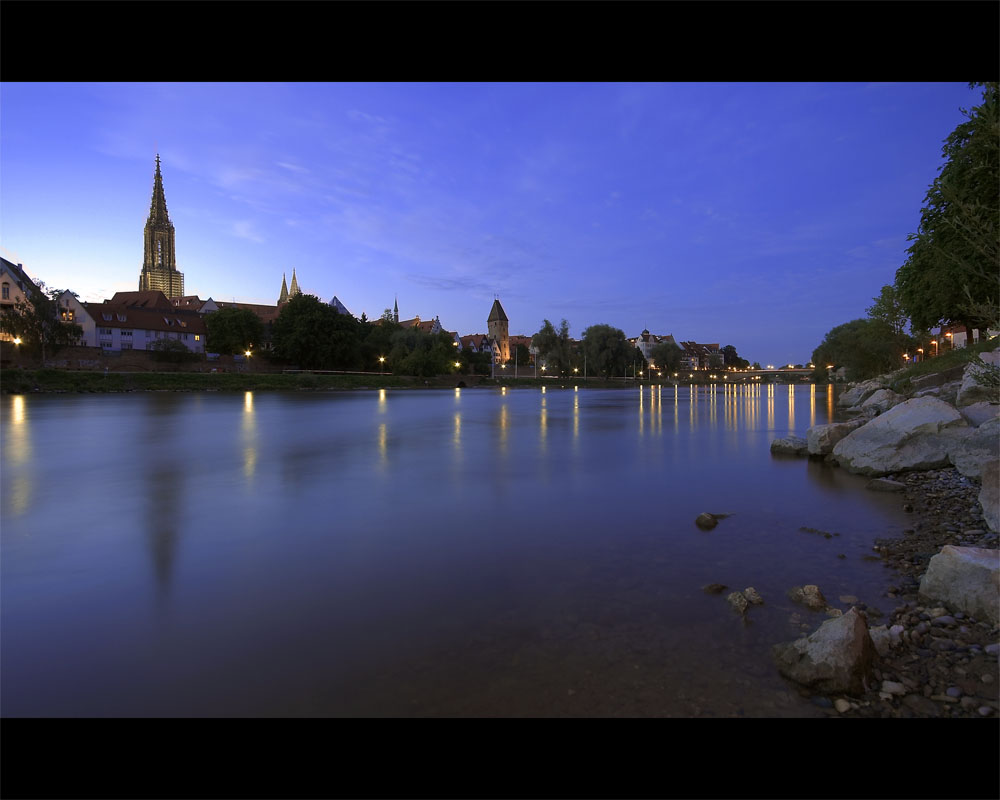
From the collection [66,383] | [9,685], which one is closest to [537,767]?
[9,685]

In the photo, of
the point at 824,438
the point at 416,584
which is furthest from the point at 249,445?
the point at 824,438

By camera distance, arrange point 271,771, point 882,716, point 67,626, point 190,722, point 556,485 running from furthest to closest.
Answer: point 556,485
point 67,626
point 882,716
point 190,722
point 271,771

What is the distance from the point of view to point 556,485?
1138cm

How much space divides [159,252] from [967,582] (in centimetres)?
19090

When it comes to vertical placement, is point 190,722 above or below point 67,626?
above

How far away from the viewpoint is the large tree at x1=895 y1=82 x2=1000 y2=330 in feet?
16.2

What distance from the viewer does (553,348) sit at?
348 ft

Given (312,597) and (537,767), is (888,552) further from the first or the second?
(312,597)

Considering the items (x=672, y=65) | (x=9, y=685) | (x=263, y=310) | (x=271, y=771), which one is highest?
(x=263, y=310)

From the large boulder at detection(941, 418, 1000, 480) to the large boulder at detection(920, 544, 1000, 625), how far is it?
5.09 m

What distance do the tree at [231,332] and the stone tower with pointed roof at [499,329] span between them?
87.0 meters

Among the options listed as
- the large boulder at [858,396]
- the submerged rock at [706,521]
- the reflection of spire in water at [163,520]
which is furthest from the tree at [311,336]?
the submerged rock at [706,521]

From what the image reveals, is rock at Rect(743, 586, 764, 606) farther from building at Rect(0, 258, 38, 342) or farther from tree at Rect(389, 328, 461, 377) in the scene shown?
building at Rect(0, 258, 38, 342)

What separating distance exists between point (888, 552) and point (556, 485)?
20.1 ft
